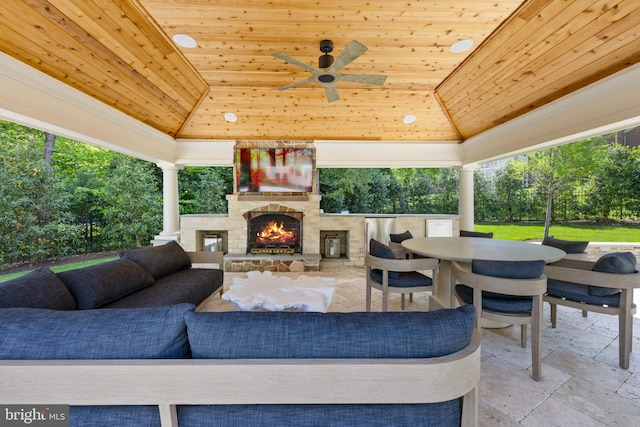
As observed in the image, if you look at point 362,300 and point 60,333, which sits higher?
point 60,333

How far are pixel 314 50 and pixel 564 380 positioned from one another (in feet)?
13.4

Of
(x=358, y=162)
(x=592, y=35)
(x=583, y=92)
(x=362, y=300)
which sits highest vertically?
(x=592, y=35)

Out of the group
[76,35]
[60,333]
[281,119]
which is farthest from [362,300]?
[76,35]

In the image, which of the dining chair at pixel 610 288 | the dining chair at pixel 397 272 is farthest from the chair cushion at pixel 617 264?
the dining chair at pixel 397 272

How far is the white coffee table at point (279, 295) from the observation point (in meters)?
2.23

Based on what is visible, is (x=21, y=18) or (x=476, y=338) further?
(x=21, y=18)

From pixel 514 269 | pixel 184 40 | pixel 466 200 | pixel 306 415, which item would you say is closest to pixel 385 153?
pixel 466 200

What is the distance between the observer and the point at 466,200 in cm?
600

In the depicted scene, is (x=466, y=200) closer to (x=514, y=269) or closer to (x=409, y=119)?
(x=409, y=119)

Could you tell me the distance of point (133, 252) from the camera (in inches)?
116

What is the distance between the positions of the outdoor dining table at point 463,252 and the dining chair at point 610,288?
0.24 m

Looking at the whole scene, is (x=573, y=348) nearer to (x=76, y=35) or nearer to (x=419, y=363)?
(x=419, y=363)

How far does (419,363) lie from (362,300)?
2.81 meters

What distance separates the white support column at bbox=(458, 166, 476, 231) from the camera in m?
5.95
